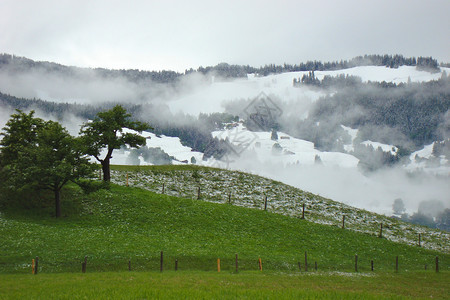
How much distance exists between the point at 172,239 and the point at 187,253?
6.83m

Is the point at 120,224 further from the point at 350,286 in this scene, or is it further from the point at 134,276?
the point at 350,286

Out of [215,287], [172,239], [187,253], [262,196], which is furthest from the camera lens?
[262,196]

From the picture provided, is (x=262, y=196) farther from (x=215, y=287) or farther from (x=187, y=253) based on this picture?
(x=215, y=287)

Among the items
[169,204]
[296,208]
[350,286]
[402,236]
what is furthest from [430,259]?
[169,204]

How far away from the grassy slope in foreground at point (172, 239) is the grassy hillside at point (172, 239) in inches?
4.4

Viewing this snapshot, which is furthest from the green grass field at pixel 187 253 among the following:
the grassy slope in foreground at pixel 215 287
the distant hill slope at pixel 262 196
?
the distant hill slope at pixel 262 196

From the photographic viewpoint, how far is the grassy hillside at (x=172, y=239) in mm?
33938

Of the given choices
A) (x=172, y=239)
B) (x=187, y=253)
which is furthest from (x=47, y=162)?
(x=187, y=253)

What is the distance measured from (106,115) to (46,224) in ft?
80.4

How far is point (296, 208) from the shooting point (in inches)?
2721

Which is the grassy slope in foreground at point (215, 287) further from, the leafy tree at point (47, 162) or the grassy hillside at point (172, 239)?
the leafy tree at point (47, 162)

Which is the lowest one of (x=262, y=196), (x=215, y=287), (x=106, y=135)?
(x=262, y=196)

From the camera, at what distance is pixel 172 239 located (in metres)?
43.1

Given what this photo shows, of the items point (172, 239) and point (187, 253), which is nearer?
point (187, 253)
